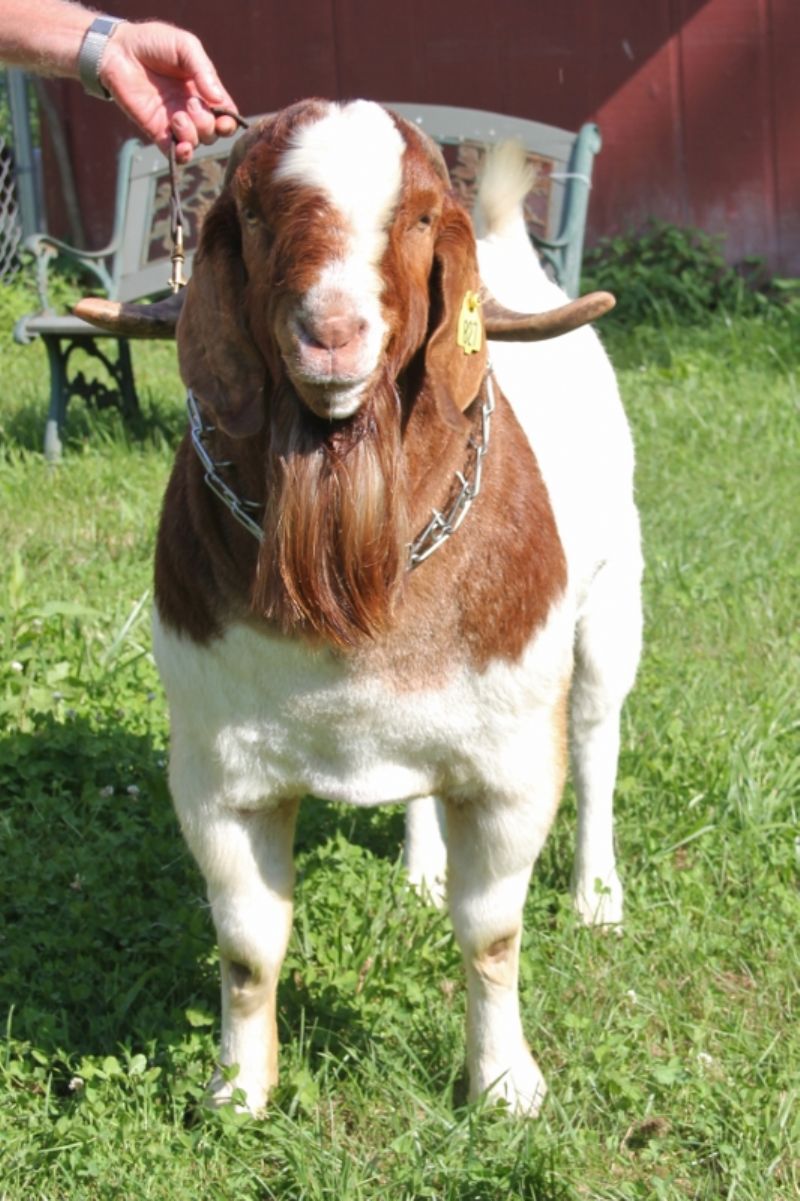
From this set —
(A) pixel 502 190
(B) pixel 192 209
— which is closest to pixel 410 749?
(A) pixel 502 190

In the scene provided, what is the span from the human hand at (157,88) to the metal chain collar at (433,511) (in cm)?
50

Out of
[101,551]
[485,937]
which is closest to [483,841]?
[485,937]

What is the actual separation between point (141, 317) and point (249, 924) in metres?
1.01

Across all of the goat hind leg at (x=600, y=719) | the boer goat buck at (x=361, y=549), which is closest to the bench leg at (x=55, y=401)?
the goat hind leg at (x=600, y=719)

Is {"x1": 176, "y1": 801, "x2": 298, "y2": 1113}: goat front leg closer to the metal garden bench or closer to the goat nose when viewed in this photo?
the goat nose

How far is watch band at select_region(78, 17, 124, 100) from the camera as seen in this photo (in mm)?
2799

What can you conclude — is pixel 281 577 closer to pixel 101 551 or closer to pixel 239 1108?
pixel 239 1108

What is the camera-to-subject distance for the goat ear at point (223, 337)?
2.28 meters

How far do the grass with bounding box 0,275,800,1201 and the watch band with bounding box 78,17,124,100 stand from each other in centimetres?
162

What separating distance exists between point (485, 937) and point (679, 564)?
8.69ft

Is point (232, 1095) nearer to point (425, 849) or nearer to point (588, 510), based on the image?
point (425, 849)

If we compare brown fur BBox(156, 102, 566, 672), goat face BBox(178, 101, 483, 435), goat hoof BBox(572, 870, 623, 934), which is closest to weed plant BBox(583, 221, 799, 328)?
goat hoof BBox(572, 870, 623, 934)

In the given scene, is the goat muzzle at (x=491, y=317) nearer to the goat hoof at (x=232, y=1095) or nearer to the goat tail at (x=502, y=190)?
the goat tail at (x=502, y=190)

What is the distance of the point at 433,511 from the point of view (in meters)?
2.47
